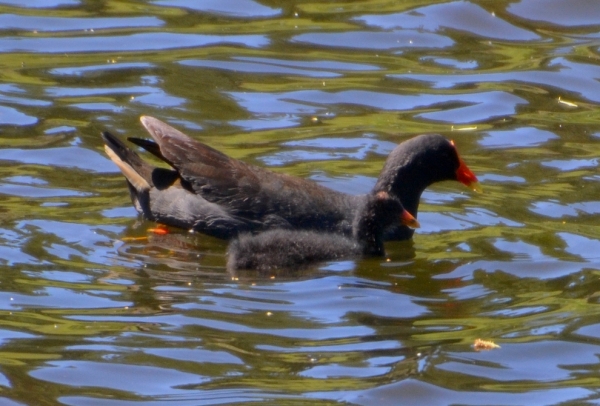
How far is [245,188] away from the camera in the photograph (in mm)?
9203

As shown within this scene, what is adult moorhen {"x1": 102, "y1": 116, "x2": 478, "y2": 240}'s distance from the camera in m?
9.12

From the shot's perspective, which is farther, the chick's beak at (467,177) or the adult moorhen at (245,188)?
the chick's beak at (467,177)

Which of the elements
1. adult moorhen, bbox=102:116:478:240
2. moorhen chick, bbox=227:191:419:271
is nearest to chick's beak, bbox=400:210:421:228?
moorhen chick, bbox=227:191:419:271

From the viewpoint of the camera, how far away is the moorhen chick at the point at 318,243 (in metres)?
8.43

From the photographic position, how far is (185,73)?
13.1 meters

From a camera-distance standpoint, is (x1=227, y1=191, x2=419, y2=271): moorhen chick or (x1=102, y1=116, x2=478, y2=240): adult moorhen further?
(x1=102, y1=116, x2=478, y2=240): adult moorhen

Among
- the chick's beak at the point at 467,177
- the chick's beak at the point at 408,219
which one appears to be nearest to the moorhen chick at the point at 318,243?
the chick's beak at the point at 408,219

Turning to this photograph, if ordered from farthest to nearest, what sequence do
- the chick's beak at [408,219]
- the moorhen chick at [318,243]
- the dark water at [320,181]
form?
the chick's beak at [408,219] → the moorhen chick at [318,243] → the dark water at [320,181]

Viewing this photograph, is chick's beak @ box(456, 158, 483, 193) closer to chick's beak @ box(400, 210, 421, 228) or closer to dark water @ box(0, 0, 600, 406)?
dark water @ box(0, 0, 600, 406)

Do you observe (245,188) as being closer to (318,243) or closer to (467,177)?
(318,243)

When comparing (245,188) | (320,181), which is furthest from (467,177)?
(245,188)

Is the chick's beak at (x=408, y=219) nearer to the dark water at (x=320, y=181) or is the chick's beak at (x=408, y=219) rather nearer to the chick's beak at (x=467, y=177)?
the dark water at (x=320, y=181)

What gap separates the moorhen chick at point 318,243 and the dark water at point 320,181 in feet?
0.50

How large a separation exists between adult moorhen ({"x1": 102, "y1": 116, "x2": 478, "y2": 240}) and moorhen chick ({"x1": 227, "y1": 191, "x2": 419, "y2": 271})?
21 centimetres
